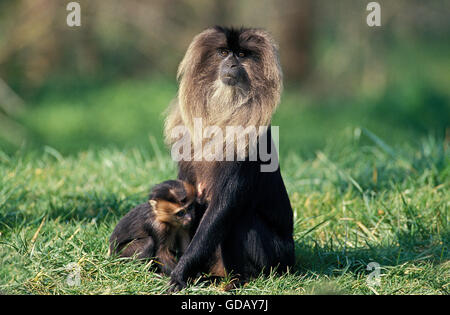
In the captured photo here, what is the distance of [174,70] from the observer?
42.2ft

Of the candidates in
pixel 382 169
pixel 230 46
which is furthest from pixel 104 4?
pixel 230 46

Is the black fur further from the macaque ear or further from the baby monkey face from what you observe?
the macaque ear

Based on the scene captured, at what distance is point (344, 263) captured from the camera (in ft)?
13.5

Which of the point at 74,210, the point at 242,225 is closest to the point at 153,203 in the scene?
the point at 242,225

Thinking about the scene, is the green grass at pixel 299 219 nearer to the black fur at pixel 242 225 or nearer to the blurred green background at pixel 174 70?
the black fur at pixel 242 225

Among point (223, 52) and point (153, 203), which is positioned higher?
point (223, 52)

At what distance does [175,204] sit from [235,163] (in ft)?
1.45

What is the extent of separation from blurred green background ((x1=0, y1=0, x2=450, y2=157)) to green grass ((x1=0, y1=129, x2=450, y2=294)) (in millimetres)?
1492

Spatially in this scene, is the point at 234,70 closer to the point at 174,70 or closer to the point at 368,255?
the point at 368,255

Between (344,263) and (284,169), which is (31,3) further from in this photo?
(344,263)

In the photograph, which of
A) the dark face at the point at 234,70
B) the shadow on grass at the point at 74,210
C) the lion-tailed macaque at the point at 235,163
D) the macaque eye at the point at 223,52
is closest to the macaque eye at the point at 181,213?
the lion-tailed macaque at the point at 235,163

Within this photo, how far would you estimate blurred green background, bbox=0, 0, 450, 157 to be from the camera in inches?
345

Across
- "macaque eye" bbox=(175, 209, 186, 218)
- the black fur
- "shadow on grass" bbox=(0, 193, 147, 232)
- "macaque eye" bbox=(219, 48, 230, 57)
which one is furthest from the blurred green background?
"macaque eye" bbox=(175, 209, 186, 218)

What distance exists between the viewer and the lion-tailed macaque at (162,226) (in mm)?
3656
